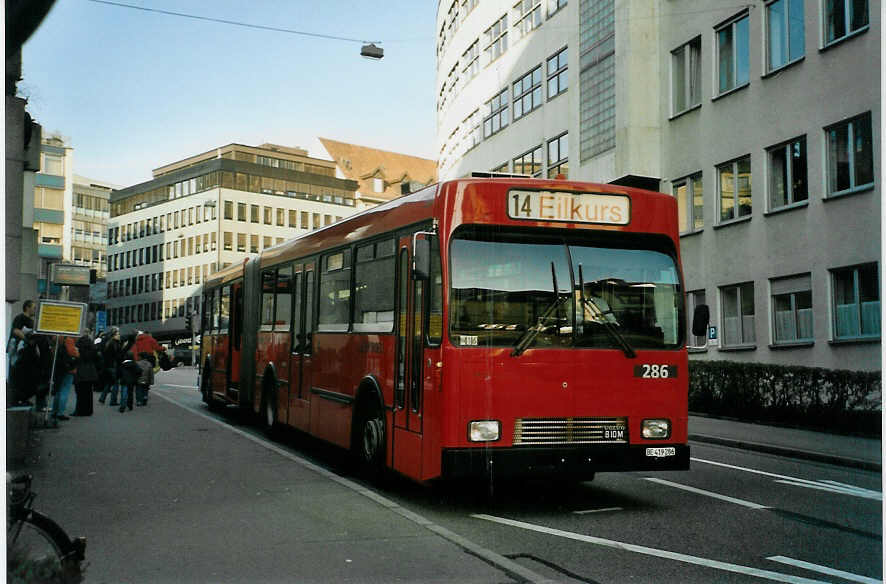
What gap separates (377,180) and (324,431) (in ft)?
11.7

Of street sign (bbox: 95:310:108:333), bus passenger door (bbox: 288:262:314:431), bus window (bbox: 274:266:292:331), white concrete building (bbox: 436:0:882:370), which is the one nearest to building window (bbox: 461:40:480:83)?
white concrete building (bbox: 436:0:882:370)

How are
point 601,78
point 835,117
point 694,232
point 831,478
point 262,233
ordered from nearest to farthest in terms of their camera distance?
point 831,478
point 262,233
point 835,117
point 694,232
point 601,78

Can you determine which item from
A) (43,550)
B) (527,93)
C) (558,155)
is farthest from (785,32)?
(43,550)

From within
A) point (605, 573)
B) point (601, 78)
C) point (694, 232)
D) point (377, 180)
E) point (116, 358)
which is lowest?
point (605, 573)

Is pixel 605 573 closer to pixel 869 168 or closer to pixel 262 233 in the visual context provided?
pixel 262 233

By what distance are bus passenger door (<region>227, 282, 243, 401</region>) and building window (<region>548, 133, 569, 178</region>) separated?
633 inches

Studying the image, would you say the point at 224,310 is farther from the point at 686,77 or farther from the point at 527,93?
the point at 527,93

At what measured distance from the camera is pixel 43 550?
5.36 metres

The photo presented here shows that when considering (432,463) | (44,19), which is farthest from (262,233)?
(44,19)

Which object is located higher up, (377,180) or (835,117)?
(835,117)

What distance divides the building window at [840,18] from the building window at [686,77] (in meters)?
7.22

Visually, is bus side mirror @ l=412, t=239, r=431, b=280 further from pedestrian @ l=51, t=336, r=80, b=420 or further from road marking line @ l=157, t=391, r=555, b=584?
pedestrian @ l=51, t=336, r=80, b=420

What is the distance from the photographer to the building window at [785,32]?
22.3 metres

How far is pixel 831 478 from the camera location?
39.4 ft
